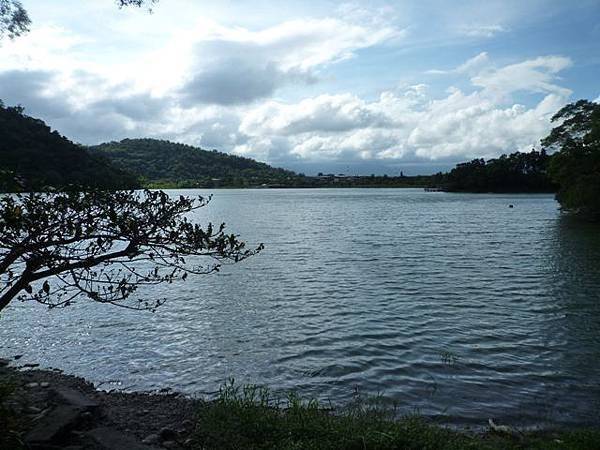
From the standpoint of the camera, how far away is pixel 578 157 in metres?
63.9

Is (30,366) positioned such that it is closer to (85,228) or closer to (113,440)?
(113,440)

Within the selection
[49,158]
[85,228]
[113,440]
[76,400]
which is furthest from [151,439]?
[49,158]

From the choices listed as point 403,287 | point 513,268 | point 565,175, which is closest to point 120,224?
point 403,287

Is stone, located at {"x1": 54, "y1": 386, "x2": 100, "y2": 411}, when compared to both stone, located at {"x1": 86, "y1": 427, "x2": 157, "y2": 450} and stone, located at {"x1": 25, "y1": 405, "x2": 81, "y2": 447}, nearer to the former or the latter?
stone, located at {"x1": 25, "y1": 405, "x2": 81, "y2": 447}

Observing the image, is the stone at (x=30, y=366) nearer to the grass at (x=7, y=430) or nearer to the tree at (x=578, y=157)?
the grass at (x=7, y=430)

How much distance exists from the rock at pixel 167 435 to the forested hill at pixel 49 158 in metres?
4.89

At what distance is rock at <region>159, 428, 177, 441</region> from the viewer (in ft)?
30.6

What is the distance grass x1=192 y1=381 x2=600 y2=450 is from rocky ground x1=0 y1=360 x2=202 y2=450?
0.78 meters

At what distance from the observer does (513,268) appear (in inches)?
1220

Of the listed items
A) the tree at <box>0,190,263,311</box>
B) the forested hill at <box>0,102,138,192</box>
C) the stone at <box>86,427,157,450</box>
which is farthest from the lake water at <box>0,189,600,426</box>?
the tree at <box>0,190,263,311</box>

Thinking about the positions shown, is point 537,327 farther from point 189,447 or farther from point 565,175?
point 565,175

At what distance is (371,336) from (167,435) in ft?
31.2

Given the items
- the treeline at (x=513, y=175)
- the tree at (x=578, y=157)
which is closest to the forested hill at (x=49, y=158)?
the tree at (x=578, y=157)

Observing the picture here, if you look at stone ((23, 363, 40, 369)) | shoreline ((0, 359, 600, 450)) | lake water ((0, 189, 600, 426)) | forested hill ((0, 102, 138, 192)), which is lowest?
stone ((23, 363, 40, 369))
